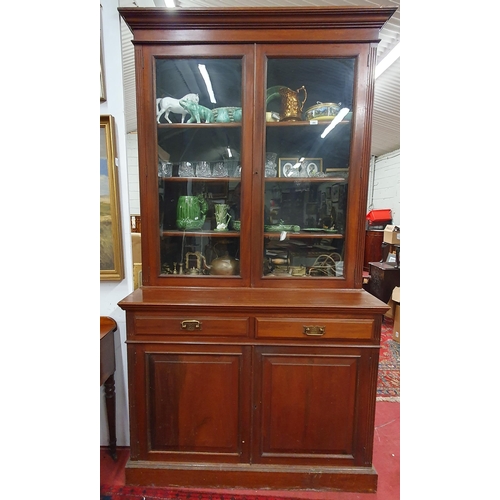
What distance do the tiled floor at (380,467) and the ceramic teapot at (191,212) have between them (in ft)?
3.93

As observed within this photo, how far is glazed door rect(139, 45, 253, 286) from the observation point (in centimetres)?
111

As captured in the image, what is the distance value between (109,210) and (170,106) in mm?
559

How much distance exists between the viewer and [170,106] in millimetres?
1179

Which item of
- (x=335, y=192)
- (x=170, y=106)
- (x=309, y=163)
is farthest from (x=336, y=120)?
(x=170, y=106)

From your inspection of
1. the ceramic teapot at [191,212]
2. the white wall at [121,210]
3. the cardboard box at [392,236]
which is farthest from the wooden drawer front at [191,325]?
the cardboard box at [392,236]

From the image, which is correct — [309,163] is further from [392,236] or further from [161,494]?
[392,236]

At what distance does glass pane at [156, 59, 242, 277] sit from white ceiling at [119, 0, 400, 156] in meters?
0.29

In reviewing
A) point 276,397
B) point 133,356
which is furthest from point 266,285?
point 133,356


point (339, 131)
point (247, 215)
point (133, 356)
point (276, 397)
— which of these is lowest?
point (276, 397)

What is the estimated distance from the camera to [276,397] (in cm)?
109

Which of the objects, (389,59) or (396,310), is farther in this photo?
(396,310)

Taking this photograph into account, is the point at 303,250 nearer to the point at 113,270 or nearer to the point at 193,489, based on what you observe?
the point at 113,270

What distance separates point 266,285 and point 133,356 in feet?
2.10

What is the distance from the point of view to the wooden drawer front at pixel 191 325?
105 centimetres
